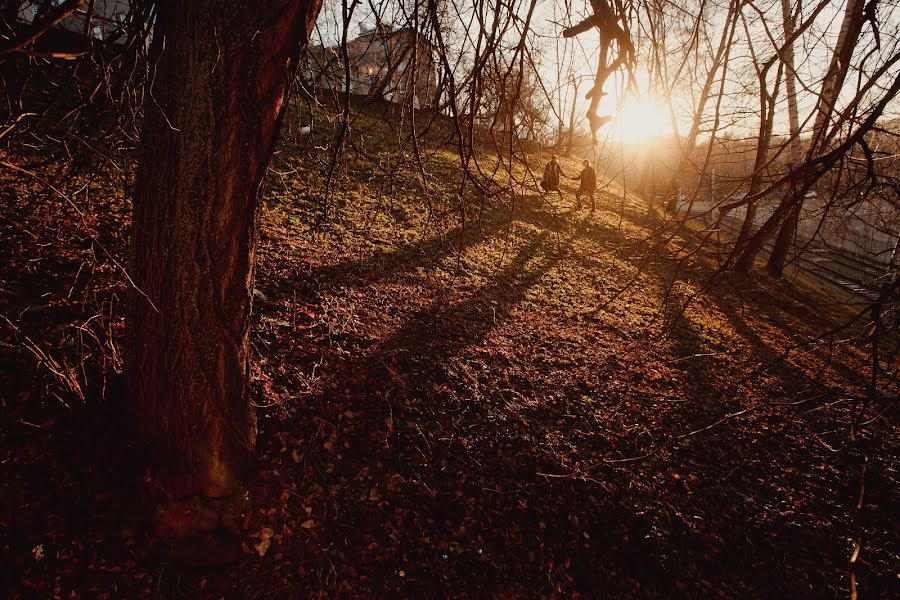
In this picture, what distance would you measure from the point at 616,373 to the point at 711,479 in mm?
1605

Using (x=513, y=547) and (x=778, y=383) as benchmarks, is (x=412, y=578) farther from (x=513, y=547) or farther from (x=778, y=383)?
(x=778, y=383)

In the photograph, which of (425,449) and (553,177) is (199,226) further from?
(425,449)

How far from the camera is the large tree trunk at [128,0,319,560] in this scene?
1.58 metres

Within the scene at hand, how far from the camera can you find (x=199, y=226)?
177cm

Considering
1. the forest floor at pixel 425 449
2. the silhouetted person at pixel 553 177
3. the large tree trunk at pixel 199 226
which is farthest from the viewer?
the forest floor at pixel 425 449

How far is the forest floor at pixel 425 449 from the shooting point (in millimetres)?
2293

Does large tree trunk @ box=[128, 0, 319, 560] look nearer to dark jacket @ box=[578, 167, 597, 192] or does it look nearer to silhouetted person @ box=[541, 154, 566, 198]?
silhouetted person @ box=[541, 154, 566, 198]

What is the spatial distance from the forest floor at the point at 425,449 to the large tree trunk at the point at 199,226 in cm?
24

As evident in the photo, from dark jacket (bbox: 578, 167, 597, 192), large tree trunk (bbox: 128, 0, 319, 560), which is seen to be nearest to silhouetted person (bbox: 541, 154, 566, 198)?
dark jacket (bbox: 578, 167, 597, 192)

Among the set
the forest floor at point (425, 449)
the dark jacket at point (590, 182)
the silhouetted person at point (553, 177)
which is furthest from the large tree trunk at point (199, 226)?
the dark jacket at point (590, 182)

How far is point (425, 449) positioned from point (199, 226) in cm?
247

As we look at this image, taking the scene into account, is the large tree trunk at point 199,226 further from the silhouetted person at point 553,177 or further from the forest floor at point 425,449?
the silhouetted person at point 553,177

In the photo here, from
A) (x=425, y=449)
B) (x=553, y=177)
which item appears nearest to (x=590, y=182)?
(x=553, y=177)

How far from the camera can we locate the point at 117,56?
81.9 inches
